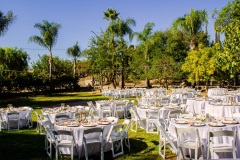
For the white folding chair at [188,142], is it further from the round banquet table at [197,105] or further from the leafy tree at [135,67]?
the leafy tree at [135,67]

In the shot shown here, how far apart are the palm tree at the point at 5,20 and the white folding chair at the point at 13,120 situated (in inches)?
530

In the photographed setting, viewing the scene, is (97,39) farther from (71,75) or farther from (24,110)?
(24,110)

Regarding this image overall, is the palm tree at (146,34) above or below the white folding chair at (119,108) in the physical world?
above

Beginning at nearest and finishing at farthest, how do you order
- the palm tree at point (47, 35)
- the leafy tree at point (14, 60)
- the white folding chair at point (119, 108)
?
the white folding chair at point (119, 108) → the palm tree at point (47, 35) → the leafy tree at point (14, 60)

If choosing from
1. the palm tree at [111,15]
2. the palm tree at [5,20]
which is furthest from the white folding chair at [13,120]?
the palm tree at [111,15]

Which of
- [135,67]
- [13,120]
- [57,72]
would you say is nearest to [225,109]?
[13,120]

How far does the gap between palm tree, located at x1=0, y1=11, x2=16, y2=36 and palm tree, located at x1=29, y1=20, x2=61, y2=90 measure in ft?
39.1

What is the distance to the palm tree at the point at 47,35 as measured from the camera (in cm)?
3591

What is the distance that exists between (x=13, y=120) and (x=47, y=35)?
2555cm

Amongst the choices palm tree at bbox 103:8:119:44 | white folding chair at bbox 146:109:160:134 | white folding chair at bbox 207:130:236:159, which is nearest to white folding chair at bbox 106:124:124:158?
white folding chair at bbox 207:130:236:159

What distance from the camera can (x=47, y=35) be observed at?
1407 inches

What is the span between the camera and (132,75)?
40.0 metres

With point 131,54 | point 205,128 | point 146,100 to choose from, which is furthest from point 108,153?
point 131,54

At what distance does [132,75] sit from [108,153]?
32583 millimetres
